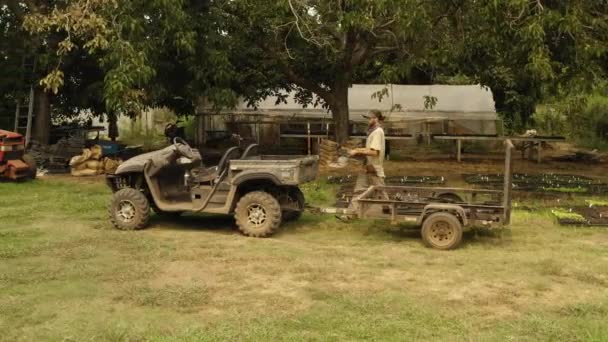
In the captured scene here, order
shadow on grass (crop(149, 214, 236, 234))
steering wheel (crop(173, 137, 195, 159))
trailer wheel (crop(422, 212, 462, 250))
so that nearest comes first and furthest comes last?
trailer wheel (crop(422, 212, 462, 250)) → steering wheel (crop(173, 137, 195, 159)) → shadow on grass (crop(149, 214, 236, 234))

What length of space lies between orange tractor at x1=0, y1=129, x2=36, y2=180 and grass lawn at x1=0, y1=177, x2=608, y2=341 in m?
4.09

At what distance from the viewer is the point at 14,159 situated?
13742mm

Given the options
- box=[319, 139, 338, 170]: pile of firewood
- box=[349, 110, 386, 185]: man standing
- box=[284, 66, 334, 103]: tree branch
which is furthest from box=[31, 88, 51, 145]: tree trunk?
box=[349, 110, 386, 185]: man standing

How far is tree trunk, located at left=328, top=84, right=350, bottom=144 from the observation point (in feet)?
59.0

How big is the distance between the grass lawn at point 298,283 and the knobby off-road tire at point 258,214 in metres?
0.15

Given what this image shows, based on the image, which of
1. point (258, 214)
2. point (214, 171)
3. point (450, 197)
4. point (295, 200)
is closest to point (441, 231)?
point (450, 197)

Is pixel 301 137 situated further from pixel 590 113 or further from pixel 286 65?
pixel 590 113

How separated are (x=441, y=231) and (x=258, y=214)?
221cm

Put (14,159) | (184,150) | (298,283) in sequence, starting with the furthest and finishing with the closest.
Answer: (14,159), (184,150), (298,283)

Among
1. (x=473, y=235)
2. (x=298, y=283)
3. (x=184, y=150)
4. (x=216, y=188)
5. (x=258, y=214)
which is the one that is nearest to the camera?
(x=298, y=283)

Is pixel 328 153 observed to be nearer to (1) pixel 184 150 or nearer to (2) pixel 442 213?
(1) pixel 184 150

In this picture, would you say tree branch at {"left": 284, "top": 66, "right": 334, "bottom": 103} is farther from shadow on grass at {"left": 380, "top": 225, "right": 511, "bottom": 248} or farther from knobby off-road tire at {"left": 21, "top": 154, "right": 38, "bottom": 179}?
shadow on grass at {"left": 380, "top": 225, "right": 511, "bottom": 248}

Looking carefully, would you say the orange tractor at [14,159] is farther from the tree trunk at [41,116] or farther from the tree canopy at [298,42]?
the tree trunk at [41,116]

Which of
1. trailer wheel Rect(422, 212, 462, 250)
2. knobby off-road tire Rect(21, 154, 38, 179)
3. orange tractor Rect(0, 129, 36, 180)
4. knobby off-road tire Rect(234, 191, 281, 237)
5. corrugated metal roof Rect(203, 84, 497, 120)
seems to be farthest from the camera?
corrugated metal roof Rect(203, 84, 497, 120)
